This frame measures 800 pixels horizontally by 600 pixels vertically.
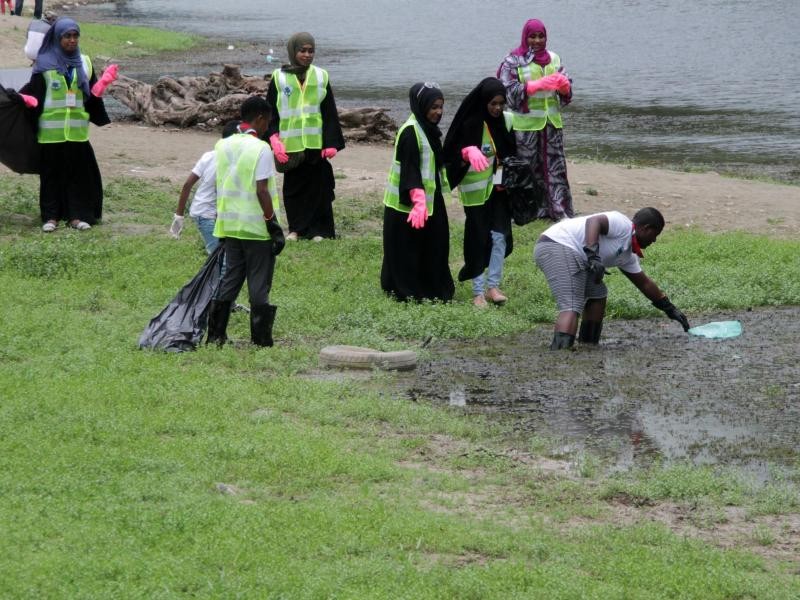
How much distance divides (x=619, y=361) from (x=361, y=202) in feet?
19.9

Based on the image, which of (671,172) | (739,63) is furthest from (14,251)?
(739,63)

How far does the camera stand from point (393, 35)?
139 feet

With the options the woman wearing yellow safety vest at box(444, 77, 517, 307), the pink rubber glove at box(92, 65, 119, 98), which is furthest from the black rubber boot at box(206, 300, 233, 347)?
the pink rubber glove at box(92, 65, 119, 98)

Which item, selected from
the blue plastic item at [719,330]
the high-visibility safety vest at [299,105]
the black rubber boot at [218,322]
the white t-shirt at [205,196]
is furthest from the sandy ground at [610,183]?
the black rubber boot at [218,322]

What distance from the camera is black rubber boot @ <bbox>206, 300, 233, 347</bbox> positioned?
9508mm

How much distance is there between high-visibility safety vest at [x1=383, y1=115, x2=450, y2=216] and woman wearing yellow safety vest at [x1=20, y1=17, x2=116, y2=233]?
3387mm

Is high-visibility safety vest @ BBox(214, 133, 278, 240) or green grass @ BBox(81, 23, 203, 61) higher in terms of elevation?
high-visibility safety vest @ BBox(214, 133, 278, 240)

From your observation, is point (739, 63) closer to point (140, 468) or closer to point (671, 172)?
point (671, 172)

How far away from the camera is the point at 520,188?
444 inches

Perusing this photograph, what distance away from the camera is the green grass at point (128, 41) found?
34.0 m

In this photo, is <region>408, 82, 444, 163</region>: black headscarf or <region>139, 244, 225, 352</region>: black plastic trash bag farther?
<region>408, 82, 444, 163</region>: black headscarf

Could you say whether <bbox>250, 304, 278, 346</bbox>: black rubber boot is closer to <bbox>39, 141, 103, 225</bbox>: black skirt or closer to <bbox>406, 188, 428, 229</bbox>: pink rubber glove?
<bbox>406, 188, 428, 229</bbox>: pink rubber glove

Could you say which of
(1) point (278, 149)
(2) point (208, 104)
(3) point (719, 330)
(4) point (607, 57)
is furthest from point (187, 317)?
(4) point (607, 57)

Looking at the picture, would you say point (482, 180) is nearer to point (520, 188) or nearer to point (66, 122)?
point (520, 188)
